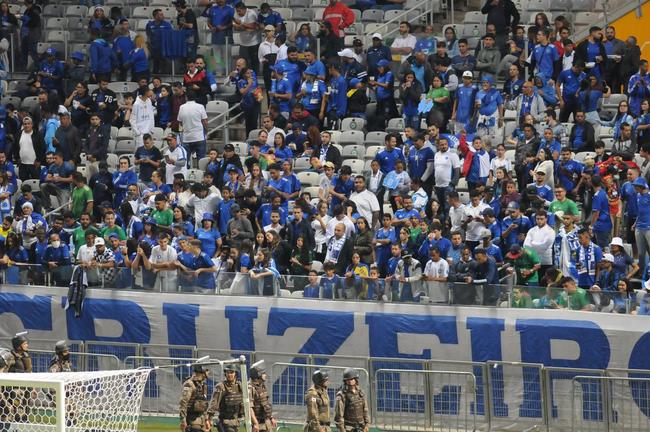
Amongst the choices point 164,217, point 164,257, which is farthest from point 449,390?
point 164,217

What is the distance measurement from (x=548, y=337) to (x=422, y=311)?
203cm

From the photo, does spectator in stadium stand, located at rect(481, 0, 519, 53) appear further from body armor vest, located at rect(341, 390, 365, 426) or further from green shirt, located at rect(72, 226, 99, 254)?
body armor vest, located at rect(341, 390, 365, 426)

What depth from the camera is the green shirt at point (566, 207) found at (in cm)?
2573

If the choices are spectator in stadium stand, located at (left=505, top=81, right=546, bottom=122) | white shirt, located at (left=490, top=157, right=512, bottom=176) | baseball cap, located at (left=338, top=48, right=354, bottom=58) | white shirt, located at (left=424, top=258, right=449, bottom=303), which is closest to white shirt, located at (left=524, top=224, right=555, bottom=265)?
white shirt, located at (left=424, top=258, right=449, bottom=303)

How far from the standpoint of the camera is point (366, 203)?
27.3 meters

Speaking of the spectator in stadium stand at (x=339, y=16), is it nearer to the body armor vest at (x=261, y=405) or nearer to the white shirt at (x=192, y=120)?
the white shirt at (x=192, y=120)

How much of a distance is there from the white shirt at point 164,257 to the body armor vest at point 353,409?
6035 mm

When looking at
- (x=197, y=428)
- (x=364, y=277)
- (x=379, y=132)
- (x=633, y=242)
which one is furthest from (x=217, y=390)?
(x=379, y=132)

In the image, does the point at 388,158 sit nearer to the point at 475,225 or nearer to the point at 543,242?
the point at 475,225

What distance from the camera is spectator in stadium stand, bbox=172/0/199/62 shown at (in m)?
33.4

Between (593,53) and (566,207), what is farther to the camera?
(593,53)

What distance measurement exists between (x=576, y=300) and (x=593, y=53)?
6.82 m

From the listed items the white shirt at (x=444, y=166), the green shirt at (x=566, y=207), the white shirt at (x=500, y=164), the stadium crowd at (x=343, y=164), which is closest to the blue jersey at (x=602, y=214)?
the stadium crowd at (x=343, y=164)

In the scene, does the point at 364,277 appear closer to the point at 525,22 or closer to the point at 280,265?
the point at 280,265
